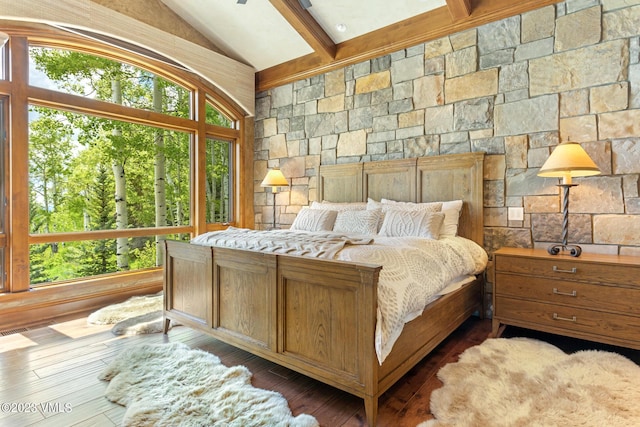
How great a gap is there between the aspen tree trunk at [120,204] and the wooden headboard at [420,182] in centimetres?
254

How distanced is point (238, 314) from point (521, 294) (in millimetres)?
2200

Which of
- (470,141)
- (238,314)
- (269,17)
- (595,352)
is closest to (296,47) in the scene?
(269,17)

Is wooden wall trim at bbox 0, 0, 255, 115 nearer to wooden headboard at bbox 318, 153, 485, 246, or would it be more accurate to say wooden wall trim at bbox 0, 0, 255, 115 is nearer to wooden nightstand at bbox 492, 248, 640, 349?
wooden headboard at bbox 318, 153, 485, 246

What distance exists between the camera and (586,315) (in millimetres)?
2430

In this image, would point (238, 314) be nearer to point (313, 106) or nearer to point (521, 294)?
point (521, 294)

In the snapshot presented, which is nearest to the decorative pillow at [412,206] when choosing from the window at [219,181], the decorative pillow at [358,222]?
the decorative pillow at [358,222]

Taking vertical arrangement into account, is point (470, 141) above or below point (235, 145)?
below

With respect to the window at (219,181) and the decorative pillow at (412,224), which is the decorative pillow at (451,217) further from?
the window at (219,181)

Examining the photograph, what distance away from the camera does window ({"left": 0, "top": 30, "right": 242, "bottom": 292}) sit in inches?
135

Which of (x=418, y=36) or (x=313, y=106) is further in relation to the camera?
(x=313, y=106)

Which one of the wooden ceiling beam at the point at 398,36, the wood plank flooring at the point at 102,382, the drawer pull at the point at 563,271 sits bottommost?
the wood plank flooring at the point at 102,382

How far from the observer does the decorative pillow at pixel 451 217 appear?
10.8 ft

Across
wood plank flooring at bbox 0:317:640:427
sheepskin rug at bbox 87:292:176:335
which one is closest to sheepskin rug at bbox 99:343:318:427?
wood plank flooring at bbox 0:317:640:427

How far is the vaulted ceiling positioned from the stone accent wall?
138mm
